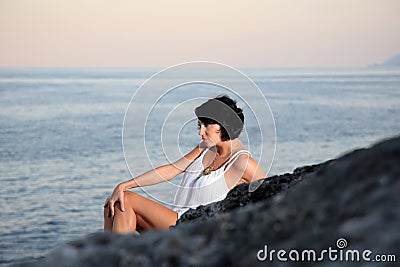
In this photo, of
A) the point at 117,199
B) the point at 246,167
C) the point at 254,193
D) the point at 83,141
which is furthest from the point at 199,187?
the point at 83,141

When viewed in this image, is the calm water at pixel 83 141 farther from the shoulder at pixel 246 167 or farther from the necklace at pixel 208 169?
the shoulder at pixel 246 167

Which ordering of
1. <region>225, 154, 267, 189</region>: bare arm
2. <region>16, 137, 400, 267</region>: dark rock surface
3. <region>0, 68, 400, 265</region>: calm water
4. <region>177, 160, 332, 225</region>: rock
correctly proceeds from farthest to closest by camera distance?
A: <region>0, 68, 400, 265</region>: calm water → <region>225, 154, 267, 189</region>: bare arm → <region>177, 160, 332, 225</region>: rock → <region>16, 137, 400, 267</region>: dark rock surface

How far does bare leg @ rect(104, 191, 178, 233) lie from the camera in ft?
17.8

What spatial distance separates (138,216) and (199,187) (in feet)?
2.38

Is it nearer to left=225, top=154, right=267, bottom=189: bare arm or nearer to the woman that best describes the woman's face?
the woman

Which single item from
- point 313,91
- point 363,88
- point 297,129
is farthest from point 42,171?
point 363,88

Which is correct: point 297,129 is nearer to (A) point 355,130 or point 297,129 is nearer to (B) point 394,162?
(A) point 355,130

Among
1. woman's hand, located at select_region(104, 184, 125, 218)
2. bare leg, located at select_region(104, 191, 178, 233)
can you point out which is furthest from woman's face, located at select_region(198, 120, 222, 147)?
woman's hand, located at select_region(104, 184, 125, 218)

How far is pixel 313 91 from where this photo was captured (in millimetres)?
76562

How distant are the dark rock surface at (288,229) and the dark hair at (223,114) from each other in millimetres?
4104

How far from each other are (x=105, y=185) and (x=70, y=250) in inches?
1234

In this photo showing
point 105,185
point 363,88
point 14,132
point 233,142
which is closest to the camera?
point 233,142

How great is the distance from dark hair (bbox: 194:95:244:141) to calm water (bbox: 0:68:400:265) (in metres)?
0.72

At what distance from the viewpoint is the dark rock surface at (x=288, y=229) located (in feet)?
5.48
